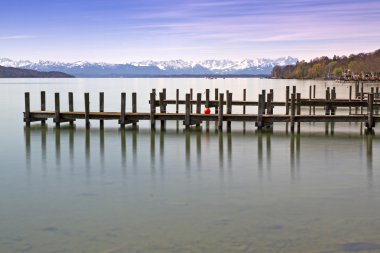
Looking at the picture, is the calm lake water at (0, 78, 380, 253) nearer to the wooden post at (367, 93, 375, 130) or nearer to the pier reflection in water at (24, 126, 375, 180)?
the pier reflection in water at (24, 126, 375, 180)

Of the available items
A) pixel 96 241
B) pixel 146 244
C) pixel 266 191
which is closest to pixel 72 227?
pixel 96 241

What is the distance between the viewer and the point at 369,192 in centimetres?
1741

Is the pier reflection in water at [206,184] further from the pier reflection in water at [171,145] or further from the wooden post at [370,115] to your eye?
the wooden post at [370,115]

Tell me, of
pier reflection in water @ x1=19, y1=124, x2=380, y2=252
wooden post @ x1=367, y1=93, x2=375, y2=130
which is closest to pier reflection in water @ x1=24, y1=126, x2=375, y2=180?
pier reflection in water @ x1=19, y1=124, x2=380, y2=252

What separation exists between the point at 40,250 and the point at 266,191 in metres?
7.45

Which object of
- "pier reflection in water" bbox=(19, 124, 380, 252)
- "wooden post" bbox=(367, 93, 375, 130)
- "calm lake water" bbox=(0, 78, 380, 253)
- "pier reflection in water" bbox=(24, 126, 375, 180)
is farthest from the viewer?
"wooden post" bbox=(367, 93, 375, 130)

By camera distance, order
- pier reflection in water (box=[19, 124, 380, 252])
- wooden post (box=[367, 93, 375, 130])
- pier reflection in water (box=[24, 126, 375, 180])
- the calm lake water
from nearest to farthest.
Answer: the calm lake water
pier reflection in water (box=[19, 124, 380, 252])
pier reflection in water (box=[24, 126, 375, 180])
wooden post (box=[367, 93, 375, 130])

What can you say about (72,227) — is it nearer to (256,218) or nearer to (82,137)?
(256,218)

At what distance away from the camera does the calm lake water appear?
12664mm

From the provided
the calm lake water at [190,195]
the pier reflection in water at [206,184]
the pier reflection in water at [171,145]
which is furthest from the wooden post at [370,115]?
the calm lake water at [190,195]

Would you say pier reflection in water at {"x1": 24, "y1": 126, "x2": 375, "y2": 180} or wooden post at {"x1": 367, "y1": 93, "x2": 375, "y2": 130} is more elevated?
wooden post at {"x1": 367, "y1": 93, "x2": 375, "y2": 130}

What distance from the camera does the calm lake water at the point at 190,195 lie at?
12.7 m

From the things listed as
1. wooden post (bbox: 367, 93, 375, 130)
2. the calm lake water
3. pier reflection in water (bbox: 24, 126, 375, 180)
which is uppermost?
wooden post (bbox: 367, 93, 375, 130)

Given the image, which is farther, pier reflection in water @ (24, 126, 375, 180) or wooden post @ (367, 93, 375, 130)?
wooden post @ (367, 93, 375, 130)
